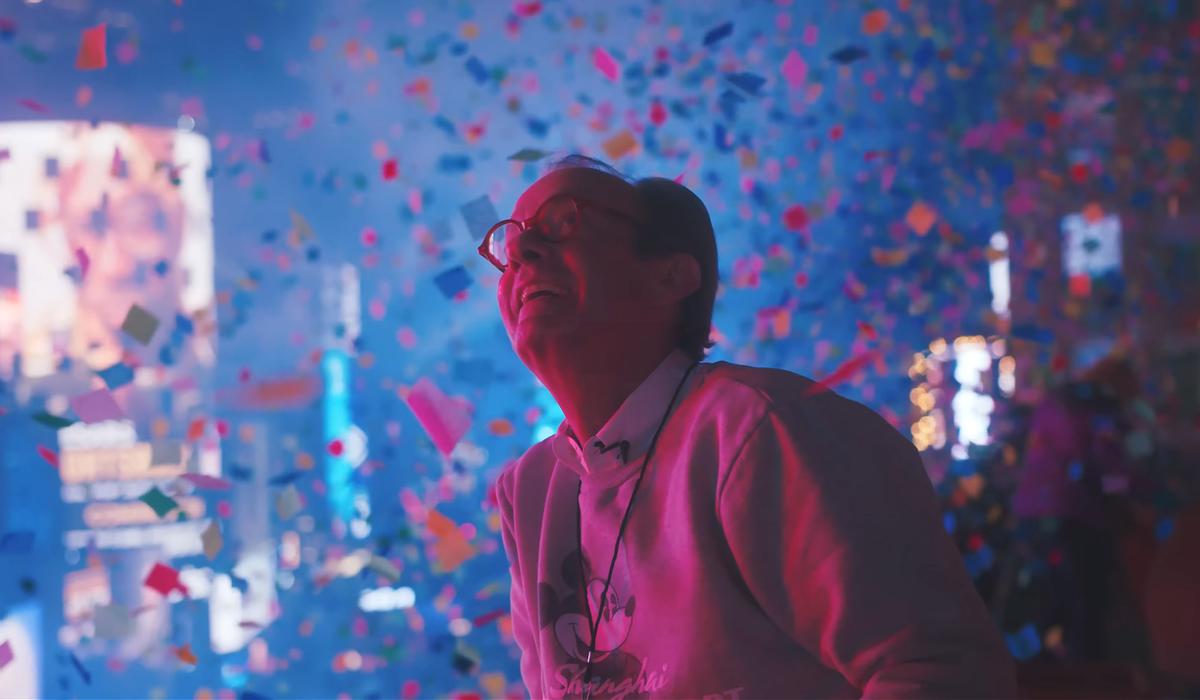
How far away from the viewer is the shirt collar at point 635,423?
1.15 metres

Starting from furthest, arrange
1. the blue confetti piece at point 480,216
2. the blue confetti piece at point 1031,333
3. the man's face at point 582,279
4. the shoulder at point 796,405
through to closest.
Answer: the blue confetti piece at point 1031,333, the blue confetti piece at point 480,216, the man's face at point 582,279, the shoulder at point 796,405

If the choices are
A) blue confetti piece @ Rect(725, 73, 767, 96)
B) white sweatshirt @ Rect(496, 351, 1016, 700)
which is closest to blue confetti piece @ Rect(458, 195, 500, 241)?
blue confetti piece @ Rect(725, 73, 767, 96)

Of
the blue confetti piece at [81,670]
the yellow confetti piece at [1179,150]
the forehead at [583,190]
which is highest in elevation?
the yellow confetti piece at [1179,150]

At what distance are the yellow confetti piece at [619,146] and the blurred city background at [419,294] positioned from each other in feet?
0.03

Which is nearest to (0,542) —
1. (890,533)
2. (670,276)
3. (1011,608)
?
(670,276)

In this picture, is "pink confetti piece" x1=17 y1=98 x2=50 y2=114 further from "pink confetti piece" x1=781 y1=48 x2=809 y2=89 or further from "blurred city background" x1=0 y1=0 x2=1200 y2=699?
"pink confetti piece" x1=781 y1=48 x2=809 y2=89

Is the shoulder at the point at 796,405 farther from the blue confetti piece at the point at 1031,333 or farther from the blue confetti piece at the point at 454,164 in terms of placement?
the blue confetti piece at the point at 454,164

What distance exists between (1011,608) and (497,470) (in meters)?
1.49

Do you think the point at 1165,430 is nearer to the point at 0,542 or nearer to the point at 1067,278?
the point at 1067,278

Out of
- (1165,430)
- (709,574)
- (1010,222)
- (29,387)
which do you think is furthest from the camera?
(29,387)

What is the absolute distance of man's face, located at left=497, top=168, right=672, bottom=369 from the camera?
4.00 ft

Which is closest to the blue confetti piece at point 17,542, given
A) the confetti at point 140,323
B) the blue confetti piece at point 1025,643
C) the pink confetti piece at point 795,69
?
the confetti at point 140,323

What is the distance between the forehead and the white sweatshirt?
27 centimetres

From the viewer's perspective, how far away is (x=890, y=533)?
0.88 metres
